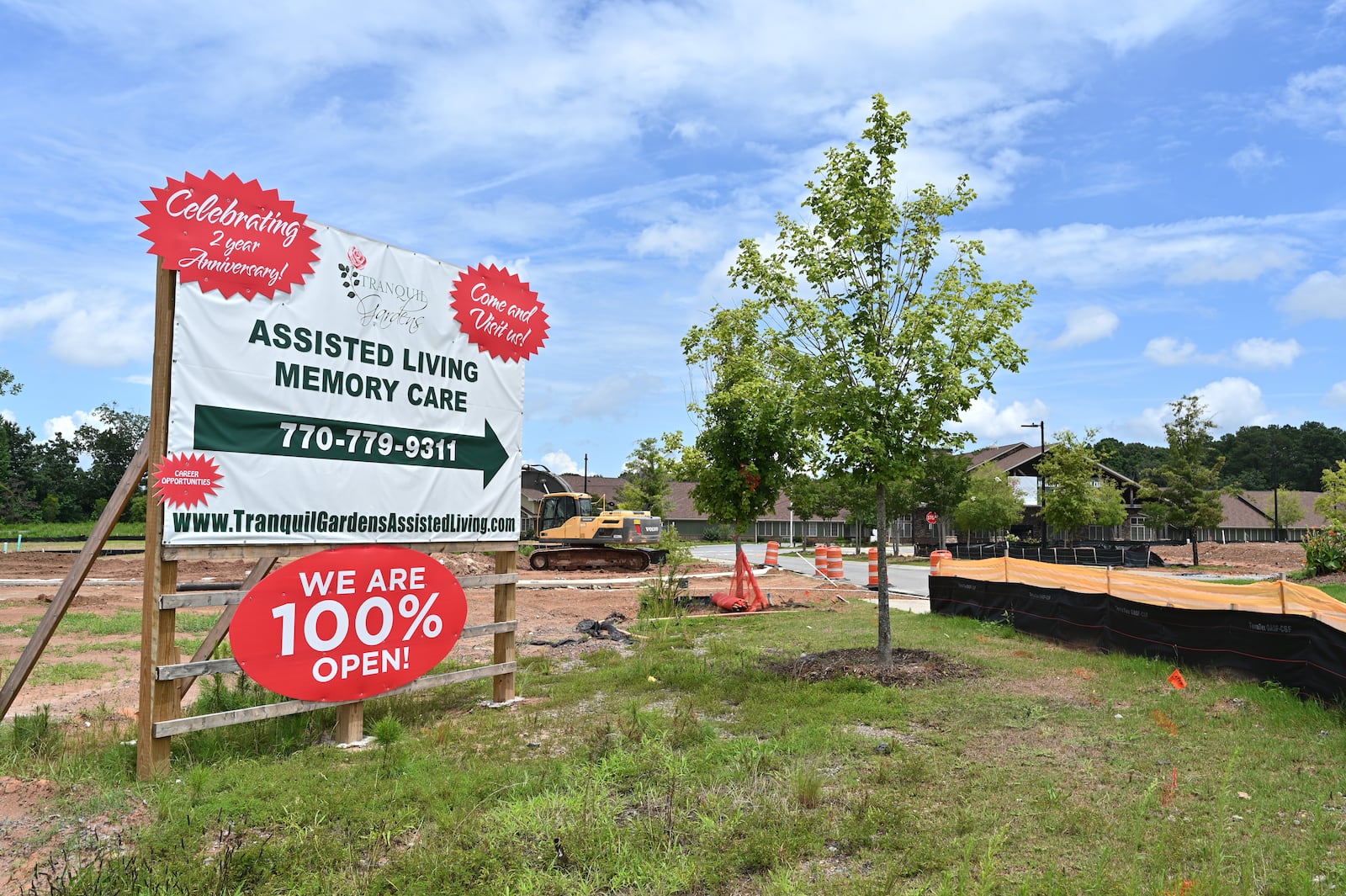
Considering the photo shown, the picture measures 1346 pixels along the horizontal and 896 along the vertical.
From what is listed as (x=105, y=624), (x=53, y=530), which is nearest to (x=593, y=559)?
(x=105, y=624)

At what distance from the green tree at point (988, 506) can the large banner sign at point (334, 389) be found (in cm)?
Result: 4145

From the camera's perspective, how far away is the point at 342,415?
23.8 ft

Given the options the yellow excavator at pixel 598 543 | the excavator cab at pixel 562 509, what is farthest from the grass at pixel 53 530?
the yellow excavator at pixel 598 543

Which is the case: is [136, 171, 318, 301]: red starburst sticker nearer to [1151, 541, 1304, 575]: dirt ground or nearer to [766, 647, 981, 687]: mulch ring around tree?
[766, 647, 981, 687]: mulch ring around tree

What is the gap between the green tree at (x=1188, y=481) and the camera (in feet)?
123

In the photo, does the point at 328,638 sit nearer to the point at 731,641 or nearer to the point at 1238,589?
the point at 731,641

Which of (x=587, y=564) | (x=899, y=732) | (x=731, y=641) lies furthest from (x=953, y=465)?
(x=899, y=732)

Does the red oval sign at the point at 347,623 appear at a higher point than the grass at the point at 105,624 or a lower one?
higher

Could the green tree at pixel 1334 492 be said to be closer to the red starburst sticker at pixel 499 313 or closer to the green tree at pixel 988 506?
the green tree at pixel 988 506

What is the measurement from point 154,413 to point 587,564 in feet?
85.2

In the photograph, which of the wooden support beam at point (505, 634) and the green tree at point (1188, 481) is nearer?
the wooden support beam at point (505, 634)

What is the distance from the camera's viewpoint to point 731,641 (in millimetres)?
12711

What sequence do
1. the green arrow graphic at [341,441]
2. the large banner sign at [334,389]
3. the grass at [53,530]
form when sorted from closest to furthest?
the large banner sign at [334,389] < the green arrow graphic at [341,441] < the grass at [53,530]

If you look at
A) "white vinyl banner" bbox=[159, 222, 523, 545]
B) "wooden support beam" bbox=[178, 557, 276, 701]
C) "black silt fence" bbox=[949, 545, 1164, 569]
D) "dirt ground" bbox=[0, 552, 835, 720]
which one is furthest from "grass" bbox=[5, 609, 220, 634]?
"black silt fence" bbox=[949, 545, 1164, 569]
